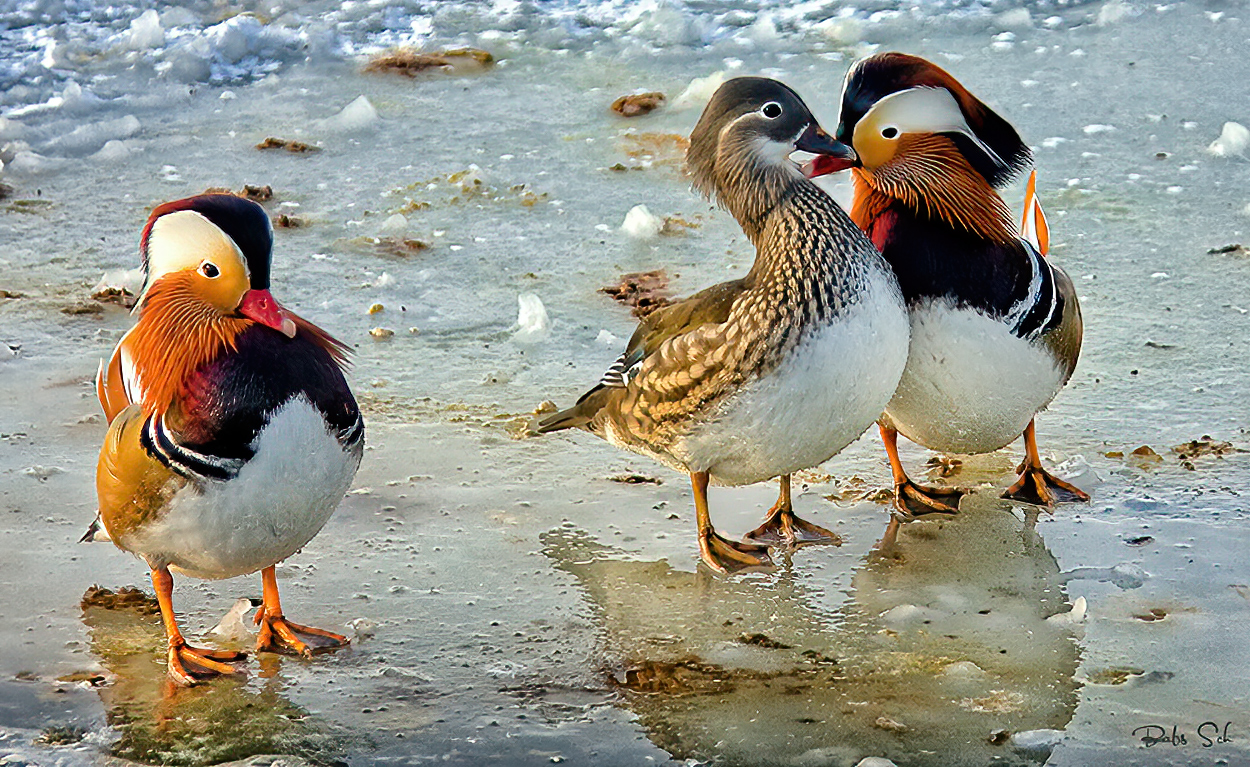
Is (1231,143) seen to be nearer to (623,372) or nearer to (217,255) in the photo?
(623,372)

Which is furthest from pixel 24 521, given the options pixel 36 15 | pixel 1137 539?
pixel 36 15

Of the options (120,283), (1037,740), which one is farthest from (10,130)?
(1037,740)

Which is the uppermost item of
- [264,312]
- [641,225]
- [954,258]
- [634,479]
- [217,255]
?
[217,255]

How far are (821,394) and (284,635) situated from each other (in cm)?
136

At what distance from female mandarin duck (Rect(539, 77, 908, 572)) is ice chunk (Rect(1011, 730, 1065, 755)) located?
94 cm

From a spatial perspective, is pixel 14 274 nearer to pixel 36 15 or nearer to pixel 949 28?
pixel 36 15

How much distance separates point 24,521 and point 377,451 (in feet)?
3.21

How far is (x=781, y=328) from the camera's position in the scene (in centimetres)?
369

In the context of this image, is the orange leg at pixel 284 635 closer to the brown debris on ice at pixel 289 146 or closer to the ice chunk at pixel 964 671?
the ice chunk at pixel 964 671

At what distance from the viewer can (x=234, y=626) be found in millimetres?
3627

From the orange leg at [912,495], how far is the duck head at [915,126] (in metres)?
0.73

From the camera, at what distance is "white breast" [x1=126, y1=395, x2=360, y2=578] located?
10.7 ft

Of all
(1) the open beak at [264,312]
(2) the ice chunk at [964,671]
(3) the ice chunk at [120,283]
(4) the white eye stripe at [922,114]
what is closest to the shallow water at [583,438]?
(2) the ice chunk at [964,671]

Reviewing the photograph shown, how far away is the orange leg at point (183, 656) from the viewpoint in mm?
3348
